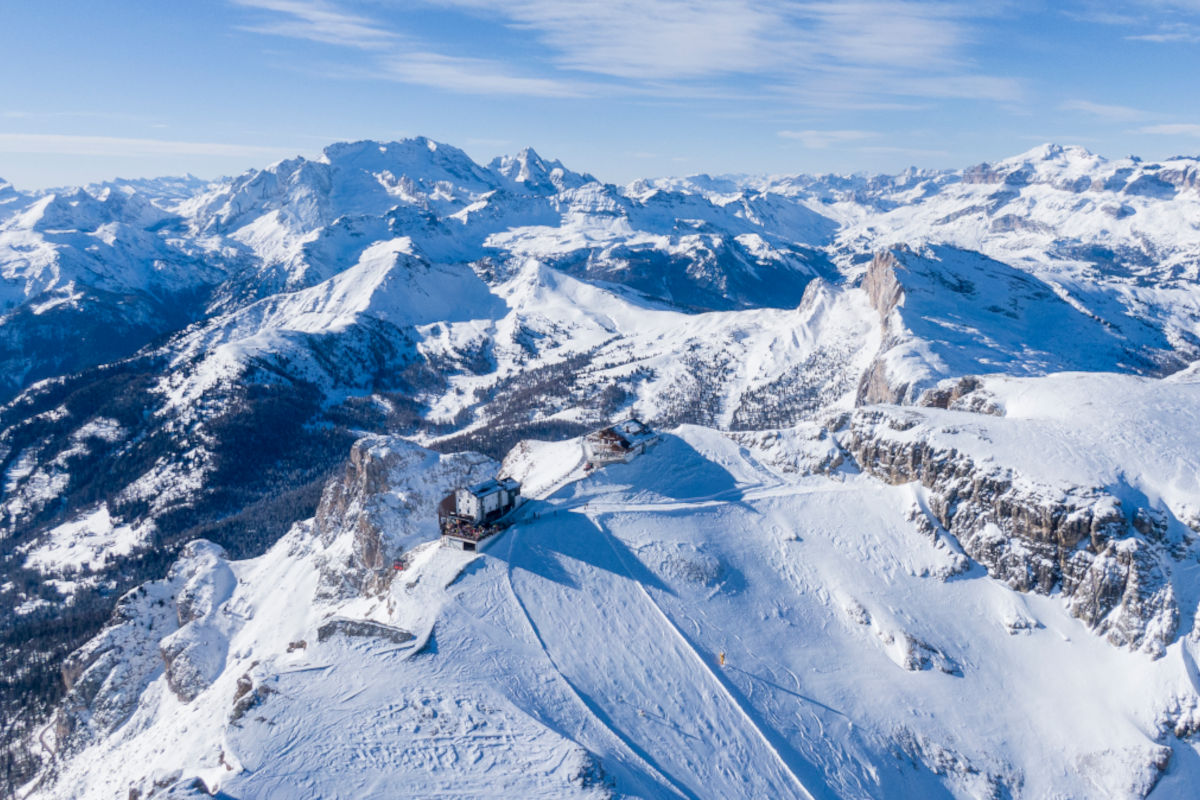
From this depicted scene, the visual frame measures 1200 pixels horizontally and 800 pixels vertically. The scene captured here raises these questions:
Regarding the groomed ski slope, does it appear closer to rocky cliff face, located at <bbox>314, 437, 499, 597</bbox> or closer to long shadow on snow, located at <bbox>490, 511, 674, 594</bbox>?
long shadow on snow, located at <bbox>490, 511, 674, 594</bbox>

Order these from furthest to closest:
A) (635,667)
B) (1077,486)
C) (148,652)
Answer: (148,652)
(1077,486)
(635,667)

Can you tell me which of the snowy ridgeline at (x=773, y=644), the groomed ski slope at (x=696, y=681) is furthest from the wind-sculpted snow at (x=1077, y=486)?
the groomed ski slope at (x=696, y=681)

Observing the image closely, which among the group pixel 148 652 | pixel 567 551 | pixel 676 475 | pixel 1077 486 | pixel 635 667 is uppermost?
pixel 1077 486

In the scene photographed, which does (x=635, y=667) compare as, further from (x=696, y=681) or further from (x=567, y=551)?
(x=567, y=551)

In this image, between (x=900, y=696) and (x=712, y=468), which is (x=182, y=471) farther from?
(x=900, y=696)

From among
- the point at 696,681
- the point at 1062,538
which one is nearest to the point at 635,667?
the point at 696,681

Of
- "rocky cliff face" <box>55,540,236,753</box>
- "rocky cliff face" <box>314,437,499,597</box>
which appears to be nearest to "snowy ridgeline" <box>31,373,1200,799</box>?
"rocky cliff face" <box>55,540,236,753</box>

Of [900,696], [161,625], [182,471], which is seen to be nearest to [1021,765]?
[900,696]
